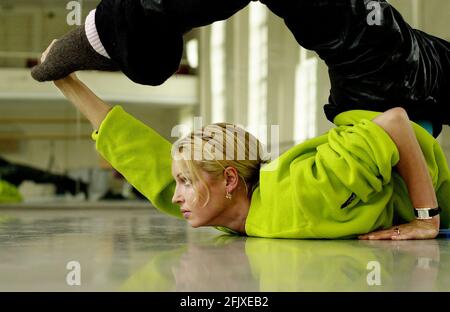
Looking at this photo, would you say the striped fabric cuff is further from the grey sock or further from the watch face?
the watch face

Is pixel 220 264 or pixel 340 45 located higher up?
pixel 340 45

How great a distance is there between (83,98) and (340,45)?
22.2 inches

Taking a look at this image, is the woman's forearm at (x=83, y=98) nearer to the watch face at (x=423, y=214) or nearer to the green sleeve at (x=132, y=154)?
the green sleeve at (x=132, y=154)

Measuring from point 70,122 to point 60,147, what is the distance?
19 centimetres

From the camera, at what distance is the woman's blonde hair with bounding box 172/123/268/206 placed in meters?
1.44

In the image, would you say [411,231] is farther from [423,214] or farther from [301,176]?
[301,176]

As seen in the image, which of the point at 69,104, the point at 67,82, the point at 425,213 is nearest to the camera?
the point at 425,213

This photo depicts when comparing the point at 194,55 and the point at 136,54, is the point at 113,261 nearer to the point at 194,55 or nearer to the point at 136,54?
the point at 136,54

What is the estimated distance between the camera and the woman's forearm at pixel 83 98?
1.55 meters

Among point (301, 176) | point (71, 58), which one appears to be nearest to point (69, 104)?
point (71, 58)

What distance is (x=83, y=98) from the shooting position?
1569 mm

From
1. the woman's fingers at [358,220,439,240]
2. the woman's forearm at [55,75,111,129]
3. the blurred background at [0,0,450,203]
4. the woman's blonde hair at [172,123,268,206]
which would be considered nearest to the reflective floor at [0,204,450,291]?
the woman's fingers at [358,220,439,240]

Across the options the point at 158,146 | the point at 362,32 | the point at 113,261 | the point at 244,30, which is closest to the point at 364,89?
the point at 362,32

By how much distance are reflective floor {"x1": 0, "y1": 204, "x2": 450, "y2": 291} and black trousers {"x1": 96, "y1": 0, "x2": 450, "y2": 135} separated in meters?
0.34
